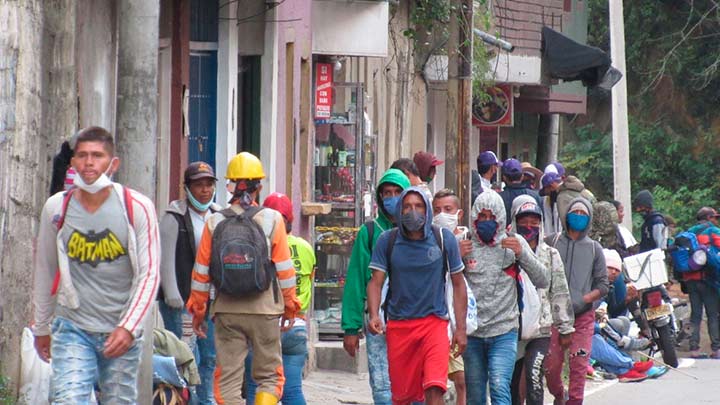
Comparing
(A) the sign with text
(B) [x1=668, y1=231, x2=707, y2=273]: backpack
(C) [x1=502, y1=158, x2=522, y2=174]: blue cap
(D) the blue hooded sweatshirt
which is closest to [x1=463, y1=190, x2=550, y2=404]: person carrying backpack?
(D) the blue hooded sweatshirt

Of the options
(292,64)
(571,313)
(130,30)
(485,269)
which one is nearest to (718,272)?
(292,64)

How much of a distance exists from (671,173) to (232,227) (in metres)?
25.3

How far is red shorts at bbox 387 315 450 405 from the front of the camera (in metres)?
9.38

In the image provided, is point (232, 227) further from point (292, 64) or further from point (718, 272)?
point (718, 272)

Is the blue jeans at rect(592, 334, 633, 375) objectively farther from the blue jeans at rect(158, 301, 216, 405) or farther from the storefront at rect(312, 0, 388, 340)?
the blue jeans at rect(158, 301, 216, 405)

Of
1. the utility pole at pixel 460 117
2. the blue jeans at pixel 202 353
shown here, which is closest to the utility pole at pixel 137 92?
the blue jeans at pixel 202 353

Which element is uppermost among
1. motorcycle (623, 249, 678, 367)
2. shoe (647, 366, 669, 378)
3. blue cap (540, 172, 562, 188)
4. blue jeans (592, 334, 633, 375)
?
blue cap (540, 172, 562, 188)

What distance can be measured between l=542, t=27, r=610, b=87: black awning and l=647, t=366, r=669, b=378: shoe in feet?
26.0

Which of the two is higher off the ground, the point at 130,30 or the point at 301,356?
the point at 130,30

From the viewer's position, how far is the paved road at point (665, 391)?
1466 centimetres

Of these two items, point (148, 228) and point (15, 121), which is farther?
point (15, 121)

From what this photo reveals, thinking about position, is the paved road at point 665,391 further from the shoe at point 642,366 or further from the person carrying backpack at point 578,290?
the person carrying backpack at point 578,290

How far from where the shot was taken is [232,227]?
9086 millimetres

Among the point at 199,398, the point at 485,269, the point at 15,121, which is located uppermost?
the point at 15,121
